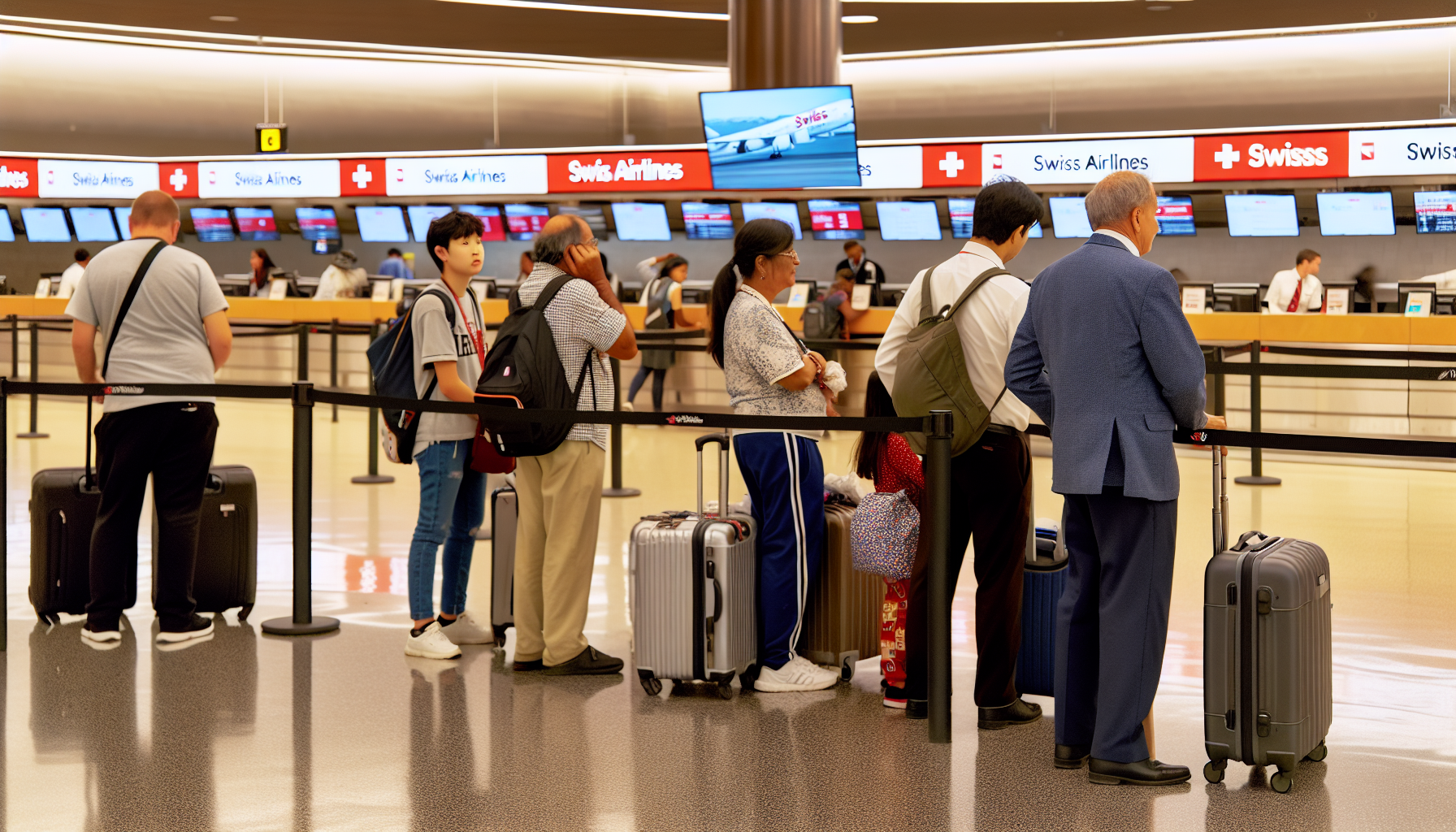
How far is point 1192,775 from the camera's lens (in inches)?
136

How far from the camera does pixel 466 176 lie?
14977 mm

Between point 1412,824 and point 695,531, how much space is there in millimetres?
1915

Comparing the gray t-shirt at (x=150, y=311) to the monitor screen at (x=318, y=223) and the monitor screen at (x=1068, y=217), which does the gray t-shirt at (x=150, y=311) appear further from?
the monitor screen at (x=318, y=223)

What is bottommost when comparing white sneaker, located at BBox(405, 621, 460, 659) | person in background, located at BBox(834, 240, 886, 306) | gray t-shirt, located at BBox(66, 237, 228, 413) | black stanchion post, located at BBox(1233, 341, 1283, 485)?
white sneaker, located at BBox(405, 621, 460, 659)

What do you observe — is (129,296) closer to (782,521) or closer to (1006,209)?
(782,521)

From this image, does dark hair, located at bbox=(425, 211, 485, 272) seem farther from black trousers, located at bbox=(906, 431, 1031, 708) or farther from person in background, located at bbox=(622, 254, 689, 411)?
person in background, located at bbox=(622, 254, 689, 411)

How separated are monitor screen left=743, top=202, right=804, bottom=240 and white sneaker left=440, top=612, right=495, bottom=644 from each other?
32.1ft

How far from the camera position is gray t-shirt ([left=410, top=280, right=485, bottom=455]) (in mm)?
4523

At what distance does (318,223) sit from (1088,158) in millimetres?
8884

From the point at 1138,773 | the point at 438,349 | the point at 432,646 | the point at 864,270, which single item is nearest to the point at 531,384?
the point at 438,349

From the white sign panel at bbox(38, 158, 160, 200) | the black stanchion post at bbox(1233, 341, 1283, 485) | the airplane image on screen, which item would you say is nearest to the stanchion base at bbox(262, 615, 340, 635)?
the airplane image on screen

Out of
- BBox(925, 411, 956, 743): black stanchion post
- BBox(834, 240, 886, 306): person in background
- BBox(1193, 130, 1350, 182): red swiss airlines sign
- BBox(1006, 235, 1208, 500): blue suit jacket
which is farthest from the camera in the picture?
BBox(834, 240, 886, 306): person in background

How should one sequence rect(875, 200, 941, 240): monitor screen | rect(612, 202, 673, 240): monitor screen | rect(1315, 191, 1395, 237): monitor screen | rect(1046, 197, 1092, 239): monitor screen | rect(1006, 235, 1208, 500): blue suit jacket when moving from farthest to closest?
rect(612, 202, 673, 240): monitor screen < rect(875, 200, 941, 240): monitor screen < rect(1046, 197, 1092, 239): monitor screen < rect(1315, 191, 1395, 237): monitor screen < rect(1006, 235, 1208, 500): blue suit jacket

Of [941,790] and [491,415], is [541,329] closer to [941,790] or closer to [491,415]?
[491,415]
